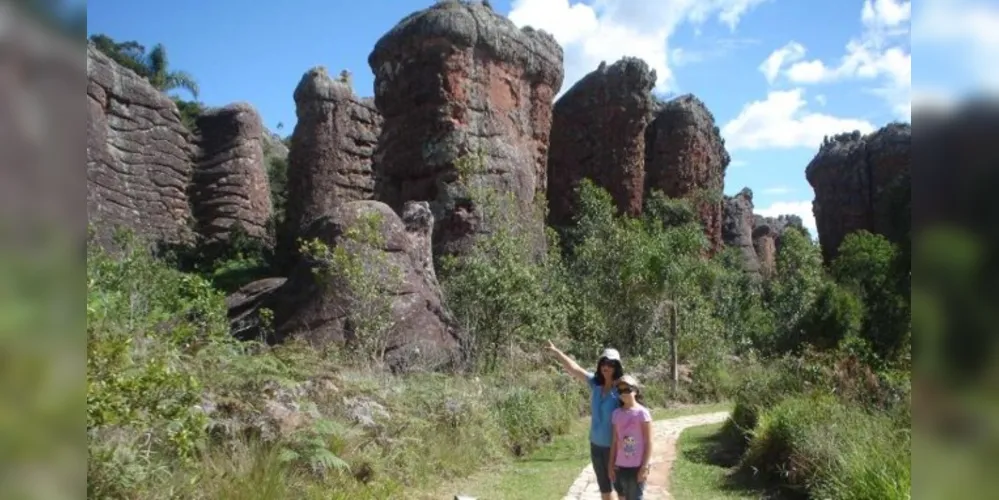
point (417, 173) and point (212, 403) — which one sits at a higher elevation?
point (417, 173)

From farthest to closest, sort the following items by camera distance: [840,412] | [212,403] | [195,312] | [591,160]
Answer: [591,160] → [195,312] → [840,412] → [212,403]

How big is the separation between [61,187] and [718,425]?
55.7 ft

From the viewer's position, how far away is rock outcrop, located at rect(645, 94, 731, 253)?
40.7m

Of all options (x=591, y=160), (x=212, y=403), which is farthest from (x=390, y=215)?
(x=591, y=160)

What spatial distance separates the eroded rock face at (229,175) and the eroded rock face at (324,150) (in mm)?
2505

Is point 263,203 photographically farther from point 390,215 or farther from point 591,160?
point 390,215

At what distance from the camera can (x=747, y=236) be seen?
165 feet

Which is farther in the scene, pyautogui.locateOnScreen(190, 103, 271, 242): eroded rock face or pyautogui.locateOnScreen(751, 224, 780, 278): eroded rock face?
pyautogui.locateOnScreen(751, 224, 780, 278): eroded rock face

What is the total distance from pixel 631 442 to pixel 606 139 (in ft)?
105

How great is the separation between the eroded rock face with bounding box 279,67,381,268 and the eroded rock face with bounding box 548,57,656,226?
9487mm

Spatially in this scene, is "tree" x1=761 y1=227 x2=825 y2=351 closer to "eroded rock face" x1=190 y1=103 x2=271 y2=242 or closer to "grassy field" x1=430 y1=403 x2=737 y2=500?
"grassy field" x1=430 y1=403 x2=737 y2=500

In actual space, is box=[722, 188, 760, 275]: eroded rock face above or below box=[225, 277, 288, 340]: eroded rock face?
above

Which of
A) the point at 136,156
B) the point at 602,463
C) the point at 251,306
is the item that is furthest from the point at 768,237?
the point at 602,463

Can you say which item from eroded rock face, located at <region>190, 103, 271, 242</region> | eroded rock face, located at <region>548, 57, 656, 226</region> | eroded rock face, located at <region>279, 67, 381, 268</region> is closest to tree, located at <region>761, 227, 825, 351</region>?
eroded rock face, located at <region>548, 57, 656, 226</region>
